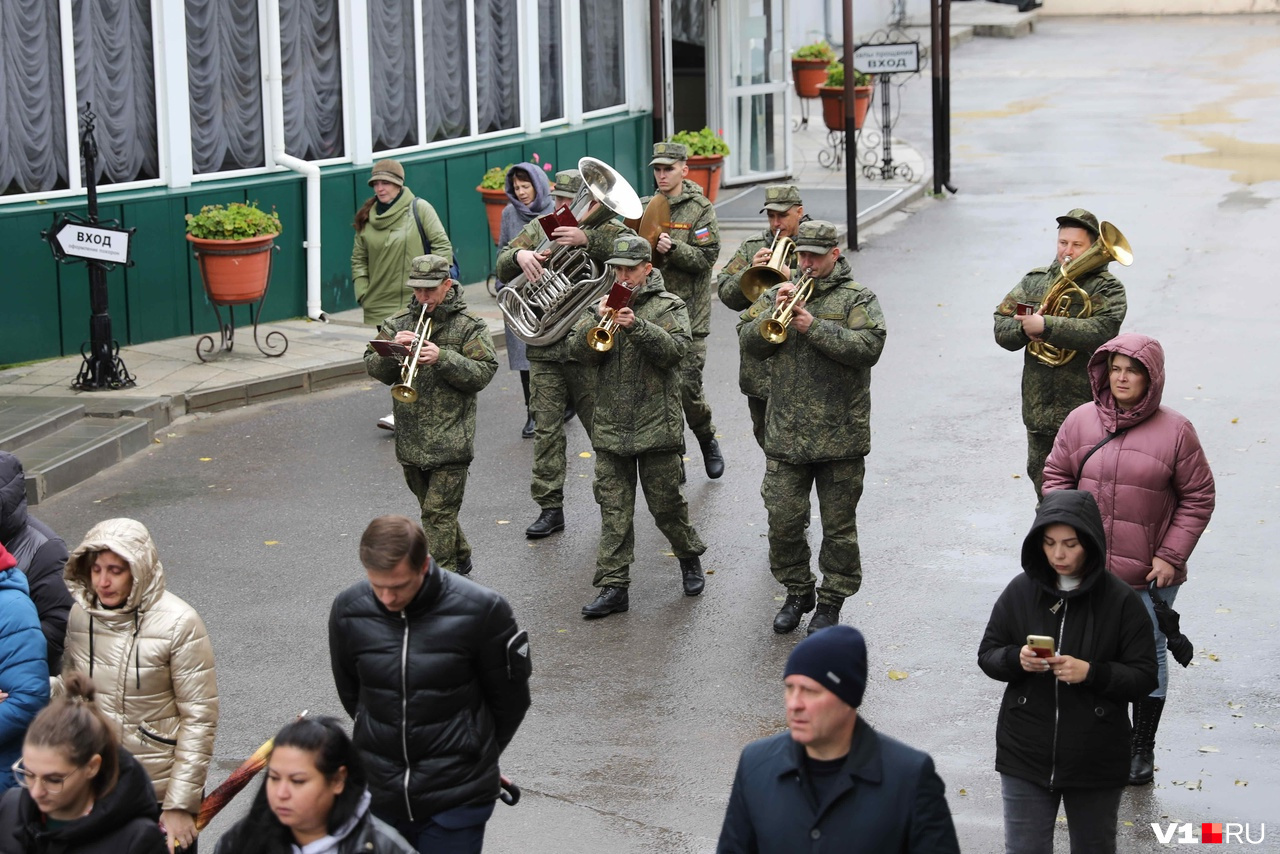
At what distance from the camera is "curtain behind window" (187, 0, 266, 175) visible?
1515 cm

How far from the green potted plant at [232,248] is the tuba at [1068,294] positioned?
7550 mm

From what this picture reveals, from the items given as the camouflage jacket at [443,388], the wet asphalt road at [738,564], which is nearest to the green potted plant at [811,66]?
the wet asphalt road at [738,564]

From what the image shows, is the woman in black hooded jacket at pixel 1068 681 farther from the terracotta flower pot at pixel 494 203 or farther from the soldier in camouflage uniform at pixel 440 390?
the terracotta flower pot at pixel 494 203

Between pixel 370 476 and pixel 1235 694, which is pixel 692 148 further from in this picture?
pixel 1235 694

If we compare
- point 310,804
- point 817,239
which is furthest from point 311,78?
point 310,804

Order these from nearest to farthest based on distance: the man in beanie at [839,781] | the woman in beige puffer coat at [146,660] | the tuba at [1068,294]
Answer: the man in beanie at [839,781], the woman in beige puffer coat at [146,660], the tuba at [1068,294]

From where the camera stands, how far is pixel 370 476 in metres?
11.4

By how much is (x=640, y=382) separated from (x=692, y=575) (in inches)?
46.8

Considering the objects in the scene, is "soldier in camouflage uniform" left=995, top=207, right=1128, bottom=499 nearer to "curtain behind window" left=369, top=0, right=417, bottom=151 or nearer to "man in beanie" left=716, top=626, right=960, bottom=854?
"man in beanie" left=716, top=626, right=960, bottom=854

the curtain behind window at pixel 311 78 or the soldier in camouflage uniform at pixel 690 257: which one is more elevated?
the curtain behind window at pixel 311 78

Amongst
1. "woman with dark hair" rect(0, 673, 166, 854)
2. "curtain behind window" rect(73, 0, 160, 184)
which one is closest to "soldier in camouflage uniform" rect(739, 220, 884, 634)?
"woman with dark hair" rect(0, 673, 166, 854)

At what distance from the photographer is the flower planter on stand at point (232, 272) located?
543 inches

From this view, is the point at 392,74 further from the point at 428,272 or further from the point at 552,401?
the point at 428,272

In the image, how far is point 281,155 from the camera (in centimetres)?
1567
